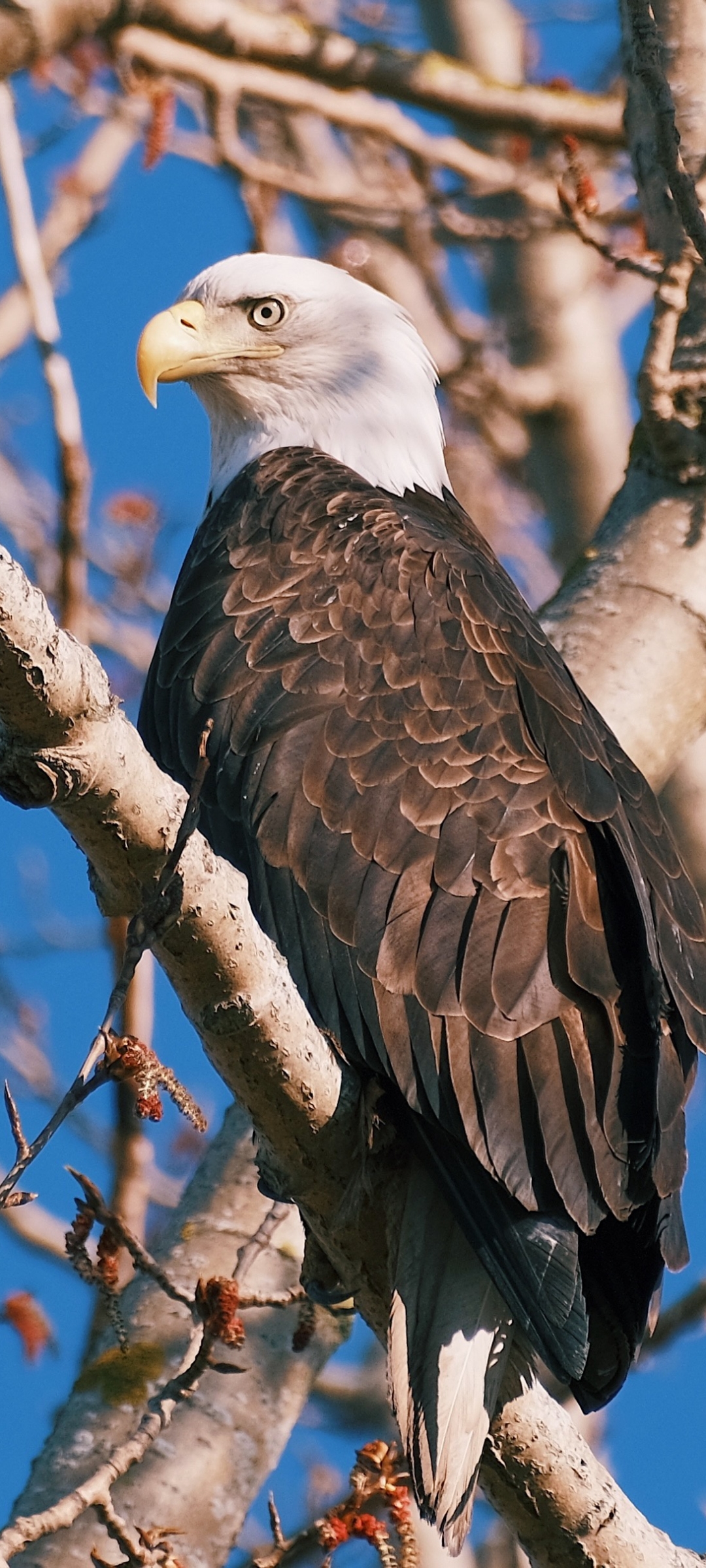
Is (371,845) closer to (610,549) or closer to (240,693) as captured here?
(240,693)

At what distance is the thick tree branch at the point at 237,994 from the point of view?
2.82 meters

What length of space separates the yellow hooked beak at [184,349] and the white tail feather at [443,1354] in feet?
8.31

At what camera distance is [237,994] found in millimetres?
3160

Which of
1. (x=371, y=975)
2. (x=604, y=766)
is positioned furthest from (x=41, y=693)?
(x=604, y=766)

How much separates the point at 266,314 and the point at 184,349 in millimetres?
395

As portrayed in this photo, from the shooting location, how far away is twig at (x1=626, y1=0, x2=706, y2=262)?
4207mm

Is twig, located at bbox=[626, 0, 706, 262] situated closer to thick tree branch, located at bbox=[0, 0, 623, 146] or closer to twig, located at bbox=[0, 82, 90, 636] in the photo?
twig, located at bbox=[0, 82, 90, 636]

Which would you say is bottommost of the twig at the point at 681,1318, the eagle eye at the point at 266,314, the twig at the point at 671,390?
the twig at the point at 681,1318

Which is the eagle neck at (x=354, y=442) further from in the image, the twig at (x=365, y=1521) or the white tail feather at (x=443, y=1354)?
the twig at (x=365, y=1521)

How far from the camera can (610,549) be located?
5988 mm

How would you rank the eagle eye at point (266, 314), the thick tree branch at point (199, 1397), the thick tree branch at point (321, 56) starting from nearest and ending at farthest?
the thick tree branch at point (199, 1397)
the eagle eye at point (266, 314)
the thick tree branch at point (321, 56)

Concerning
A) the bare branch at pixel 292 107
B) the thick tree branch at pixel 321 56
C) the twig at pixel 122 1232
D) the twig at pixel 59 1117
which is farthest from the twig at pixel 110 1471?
the bare branch at pixel 292 107

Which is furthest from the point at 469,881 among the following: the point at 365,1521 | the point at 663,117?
the point at 663,117

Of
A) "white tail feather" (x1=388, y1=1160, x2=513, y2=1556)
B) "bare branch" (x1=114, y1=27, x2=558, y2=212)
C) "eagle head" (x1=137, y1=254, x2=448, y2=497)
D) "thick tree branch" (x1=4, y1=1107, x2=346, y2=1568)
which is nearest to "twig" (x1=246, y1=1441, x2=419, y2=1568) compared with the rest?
"white tail feather" (x1=388, y1=1160, x2=513, y2=1556)
